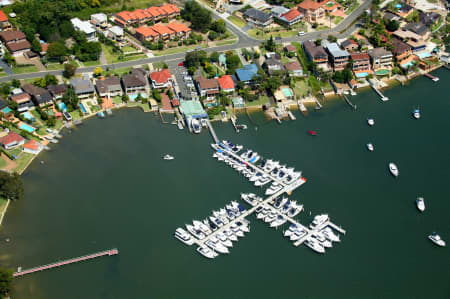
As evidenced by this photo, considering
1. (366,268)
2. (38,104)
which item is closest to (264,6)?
(38,104)

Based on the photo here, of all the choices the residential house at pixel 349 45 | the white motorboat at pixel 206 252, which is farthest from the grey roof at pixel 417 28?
the white motorboat at pixel 206 252

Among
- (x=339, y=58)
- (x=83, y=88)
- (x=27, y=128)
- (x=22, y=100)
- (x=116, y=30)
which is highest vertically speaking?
(x=116, y=30)

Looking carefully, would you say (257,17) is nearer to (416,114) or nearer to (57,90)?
(416,114)

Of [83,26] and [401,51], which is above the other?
[83,26]

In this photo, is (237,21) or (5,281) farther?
(237,21)

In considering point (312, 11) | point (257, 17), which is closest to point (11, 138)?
point (257, 17)

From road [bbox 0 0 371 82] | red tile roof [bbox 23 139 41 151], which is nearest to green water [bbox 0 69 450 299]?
red tile roof [bbox 23 139 41 151]

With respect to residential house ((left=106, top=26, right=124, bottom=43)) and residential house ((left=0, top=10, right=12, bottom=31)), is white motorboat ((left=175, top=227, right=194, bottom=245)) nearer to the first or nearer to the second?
residential house ((left=106, top=26, right=124, bottom=43))
